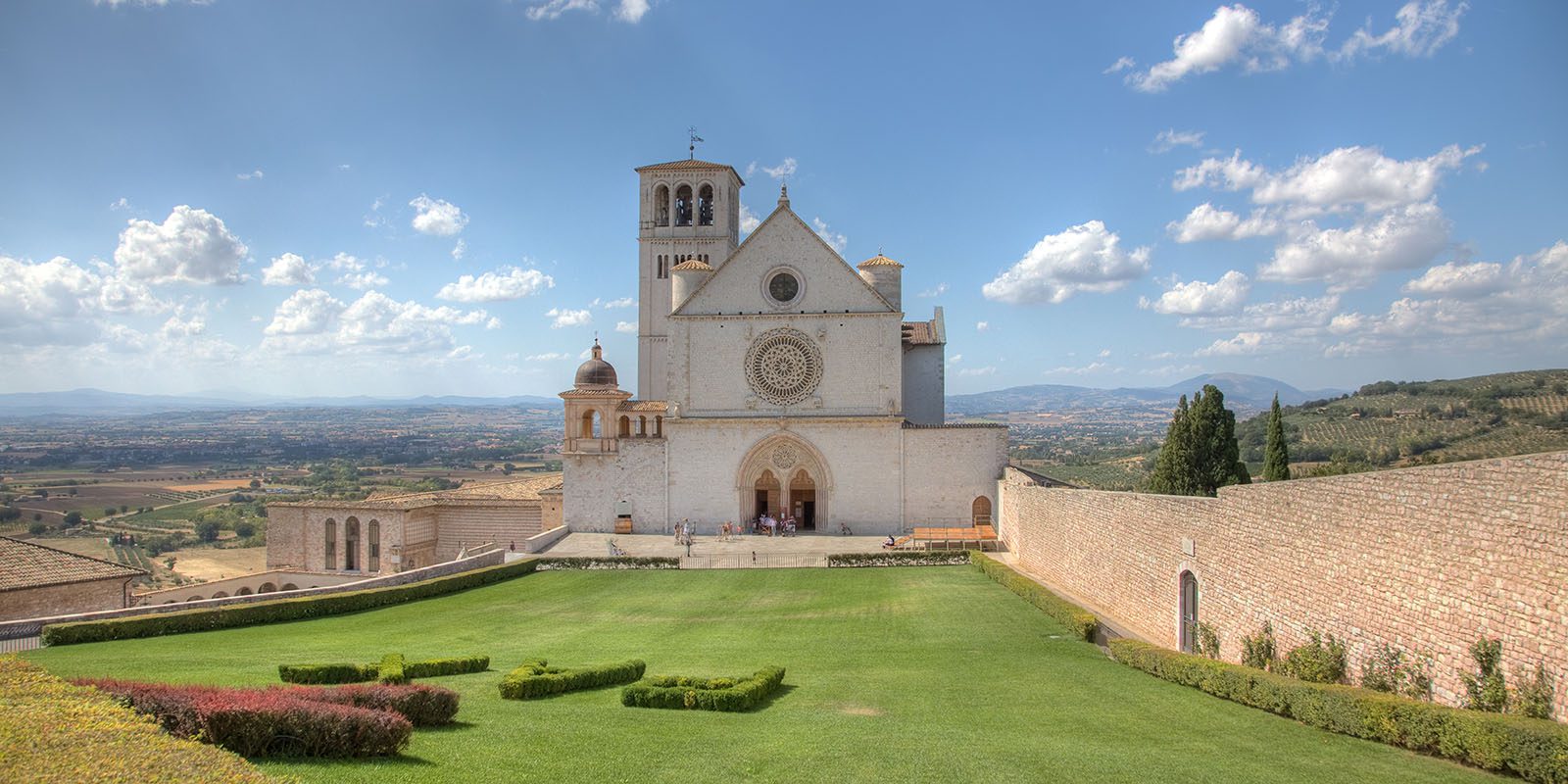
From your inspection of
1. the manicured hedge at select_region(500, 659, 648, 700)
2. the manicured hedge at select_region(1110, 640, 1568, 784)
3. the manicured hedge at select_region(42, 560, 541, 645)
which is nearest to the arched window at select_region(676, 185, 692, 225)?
the manicured hedge at select_region(42, 560, 541, 645)

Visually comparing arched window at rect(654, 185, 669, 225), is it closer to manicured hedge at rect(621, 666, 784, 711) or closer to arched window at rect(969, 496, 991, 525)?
arched window at rect(969, 496, 991, 525)

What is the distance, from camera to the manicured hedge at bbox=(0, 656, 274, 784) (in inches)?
248

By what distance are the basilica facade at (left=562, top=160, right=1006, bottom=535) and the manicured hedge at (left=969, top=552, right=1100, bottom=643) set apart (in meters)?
7.82

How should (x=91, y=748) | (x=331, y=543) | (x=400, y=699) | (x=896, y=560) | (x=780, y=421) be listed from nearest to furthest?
(x=91, y=748) < (x=400, y=699) < (x=896, y=560) < (x=780, y=421) < (x=331, y=543)

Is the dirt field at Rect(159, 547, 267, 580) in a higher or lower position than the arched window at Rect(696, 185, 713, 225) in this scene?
lower

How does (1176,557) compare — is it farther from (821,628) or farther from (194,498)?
(194,498)

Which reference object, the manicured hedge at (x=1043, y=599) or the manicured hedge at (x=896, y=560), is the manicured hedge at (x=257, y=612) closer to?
the manicured hedge at (x=896, y=560)

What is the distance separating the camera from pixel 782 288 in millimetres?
39188

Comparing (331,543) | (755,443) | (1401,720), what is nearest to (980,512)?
(755,443)

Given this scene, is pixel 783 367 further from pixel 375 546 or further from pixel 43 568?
pixel 43 568

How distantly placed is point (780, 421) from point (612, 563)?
968 cm

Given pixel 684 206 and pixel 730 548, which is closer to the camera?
pixel 730 548

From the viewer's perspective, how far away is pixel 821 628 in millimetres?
21328

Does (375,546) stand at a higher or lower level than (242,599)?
lower
